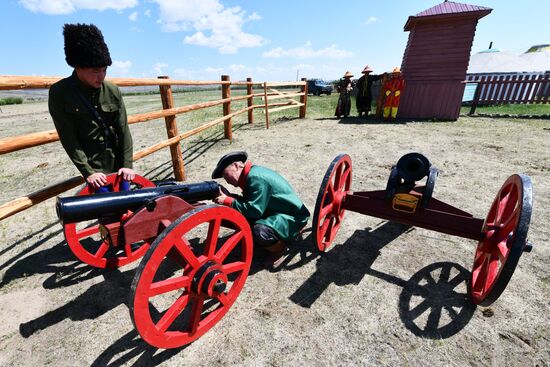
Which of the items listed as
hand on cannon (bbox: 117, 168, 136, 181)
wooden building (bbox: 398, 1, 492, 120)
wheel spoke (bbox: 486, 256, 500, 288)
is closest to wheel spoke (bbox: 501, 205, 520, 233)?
wheel spoke (bbox: 486, 256, 500, 288)

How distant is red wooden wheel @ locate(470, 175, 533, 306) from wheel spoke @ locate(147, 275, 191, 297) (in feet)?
6.31

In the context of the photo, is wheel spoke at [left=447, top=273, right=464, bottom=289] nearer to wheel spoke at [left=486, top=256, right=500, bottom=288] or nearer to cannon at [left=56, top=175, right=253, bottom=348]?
wheel spoke at [left=486, top=256, right=500, bottom=288]

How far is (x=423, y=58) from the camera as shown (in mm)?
10031

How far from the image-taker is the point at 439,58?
9.84m

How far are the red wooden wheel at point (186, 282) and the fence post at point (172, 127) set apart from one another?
2.79m

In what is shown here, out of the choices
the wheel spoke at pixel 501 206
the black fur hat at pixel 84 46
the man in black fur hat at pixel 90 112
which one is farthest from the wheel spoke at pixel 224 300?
the wheel spoke at pixel 501 206

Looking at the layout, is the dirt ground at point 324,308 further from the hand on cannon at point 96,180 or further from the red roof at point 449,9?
the red roof at point 449,9

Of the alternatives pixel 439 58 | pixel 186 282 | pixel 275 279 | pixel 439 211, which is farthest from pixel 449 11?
pixel 186 282

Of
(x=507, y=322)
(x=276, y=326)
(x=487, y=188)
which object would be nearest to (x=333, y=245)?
(x=276, y=326)

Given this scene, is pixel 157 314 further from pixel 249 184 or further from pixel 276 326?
pixel 249 184

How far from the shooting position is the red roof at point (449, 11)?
8977 mm

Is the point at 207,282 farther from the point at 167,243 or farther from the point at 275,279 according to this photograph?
the point at 275,279

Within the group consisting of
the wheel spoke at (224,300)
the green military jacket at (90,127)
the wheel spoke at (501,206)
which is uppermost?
the green military jacket at (90,127)

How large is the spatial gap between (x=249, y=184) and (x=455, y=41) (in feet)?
34.8
